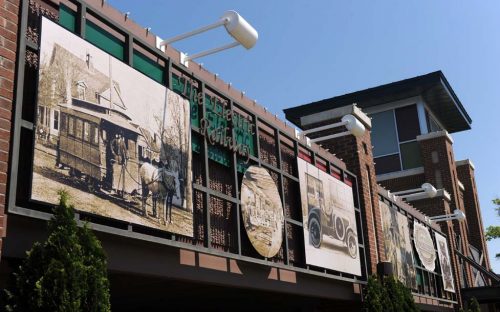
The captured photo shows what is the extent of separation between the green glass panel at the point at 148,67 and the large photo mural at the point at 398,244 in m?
8.53

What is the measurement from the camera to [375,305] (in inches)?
473

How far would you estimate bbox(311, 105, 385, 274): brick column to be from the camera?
1341 cm

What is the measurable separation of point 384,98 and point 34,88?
27434mm

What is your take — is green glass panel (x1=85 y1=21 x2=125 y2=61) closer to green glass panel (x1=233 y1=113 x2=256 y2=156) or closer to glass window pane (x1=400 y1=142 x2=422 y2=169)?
green glass panel (x1=233 y1=113 x2=256 y2=156)

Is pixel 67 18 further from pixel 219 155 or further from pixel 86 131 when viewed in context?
pixel 219 155

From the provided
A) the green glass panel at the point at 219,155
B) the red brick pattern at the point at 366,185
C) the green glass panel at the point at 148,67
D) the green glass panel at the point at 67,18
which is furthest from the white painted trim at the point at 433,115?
the green glass panel at the point at 67,18

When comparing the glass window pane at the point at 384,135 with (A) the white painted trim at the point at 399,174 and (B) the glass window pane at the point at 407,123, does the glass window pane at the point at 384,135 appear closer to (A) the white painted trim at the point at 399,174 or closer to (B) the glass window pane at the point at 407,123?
(B) the glass window pane at the point at 407,123

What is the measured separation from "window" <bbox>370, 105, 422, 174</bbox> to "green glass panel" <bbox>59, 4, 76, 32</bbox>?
83.5ft

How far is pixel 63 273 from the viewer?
16.4 feet

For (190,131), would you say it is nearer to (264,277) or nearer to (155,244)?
(155,244)

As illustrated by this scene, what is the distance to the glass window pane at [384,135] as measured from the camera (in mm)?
31233

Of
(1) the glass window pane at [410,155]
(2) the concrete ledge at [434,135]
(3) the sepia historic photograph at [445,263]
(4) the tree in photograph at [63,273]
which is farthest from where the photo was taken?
(1) the glass window pane at [410,155]

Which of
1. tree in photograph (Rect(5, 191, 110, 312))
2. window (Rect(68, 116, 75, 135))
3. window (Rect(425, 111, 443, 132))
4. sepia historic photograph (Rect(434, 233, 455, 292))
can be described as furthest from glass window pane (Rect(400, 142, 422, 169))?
tree in photograph (Rect(5, 191, 110, 312))

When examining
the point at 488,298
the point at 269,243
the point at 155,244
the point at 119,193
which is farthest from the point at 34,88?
the point at 488,298
